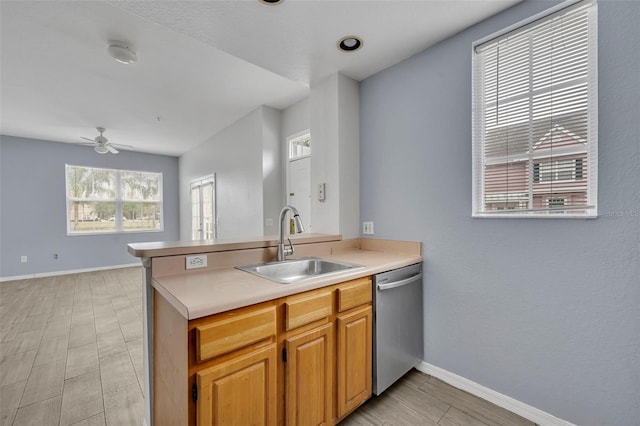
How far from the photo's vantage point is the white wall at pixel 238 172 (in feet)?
13.7

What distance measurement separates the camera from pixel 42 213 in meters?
5.54

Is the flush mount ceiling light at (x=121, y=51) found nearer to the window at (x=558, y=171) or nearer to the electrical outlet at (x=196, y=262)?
the electrical outlet at (x=196, y=262)

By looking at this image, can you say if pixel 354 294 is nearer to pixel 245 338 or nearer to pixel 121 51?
pixel 245 338

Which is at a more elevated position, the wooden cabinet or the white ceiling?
the white ceiling

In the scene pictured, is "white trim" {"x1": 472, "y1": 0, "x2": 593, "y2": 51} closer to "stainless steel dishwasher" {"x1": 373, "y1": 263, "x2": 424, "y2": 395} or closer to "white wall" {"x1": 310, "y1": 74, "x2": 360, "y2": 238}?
"white wall" {"x1": 310, "y1": 74, "x2": 360, "y2": 238}

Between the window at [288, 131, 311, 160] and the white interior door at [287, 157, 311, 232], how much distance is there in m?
0.09

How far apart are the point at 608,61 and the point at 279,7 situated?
179 centimetres

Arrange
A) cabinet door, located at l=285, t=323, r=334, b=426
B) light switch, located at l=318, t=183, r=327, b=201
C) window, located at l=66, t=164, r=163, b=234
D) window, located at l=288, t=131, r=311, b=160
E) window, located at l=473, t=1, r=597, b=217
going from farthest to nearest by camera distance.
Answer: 1. window, located at l=66, t=164, r=163, b=234
2. window, located at l=288, t=131, r=311, b=160
3. light switch, located at l=318, t=183, r=327, b=201
4. window, located at l=473, t=1, r=597, b=217
5. cabinet door, located at l=285, t=323, r=334, b=426

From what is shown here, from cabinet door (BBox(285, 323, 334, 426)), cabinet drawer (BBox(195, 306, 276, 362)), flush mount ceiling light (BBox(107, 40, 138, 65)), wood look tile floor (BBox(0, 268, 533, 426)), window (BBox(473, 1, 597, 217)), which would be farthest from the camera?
flush mount ceiling light (BBox(107, 40, 138, 65))

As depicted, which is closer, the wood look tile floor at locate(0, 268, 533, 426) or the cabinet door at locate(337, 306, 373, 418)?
the cabinet door at locate(337, 306, 373, 418)

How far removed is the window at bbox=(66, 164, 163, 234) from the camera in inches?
233

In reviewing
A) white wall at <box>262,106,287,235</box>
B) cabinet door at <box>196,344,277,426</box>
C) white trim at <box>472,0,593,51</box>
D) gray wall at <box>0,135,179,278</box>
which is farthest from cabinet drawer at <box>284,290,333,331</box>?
gray wall at <box>0,135,179,278</box>

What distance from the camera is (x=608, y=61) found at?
53.9 inches

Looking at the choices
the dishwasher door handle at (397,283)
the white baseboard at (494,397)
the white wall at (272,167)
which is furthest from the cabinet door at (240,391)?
the white wall at (272,167)
